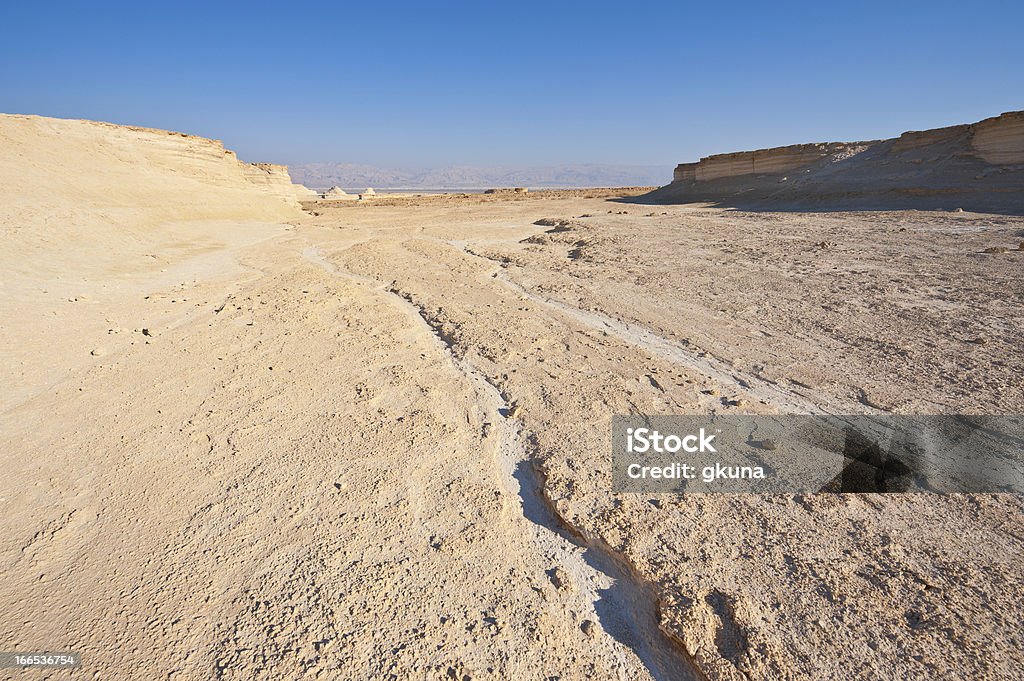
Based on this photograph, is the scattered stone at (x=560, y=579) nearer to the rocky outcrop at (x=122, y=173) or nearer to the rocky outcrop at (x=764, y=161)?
the rocky outcrop at (x=122, y=173)

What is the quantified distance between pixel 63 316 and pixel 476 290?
4.80 metres

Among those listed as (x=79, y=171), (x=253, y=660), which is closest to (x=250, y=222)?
(x=79, y=171)

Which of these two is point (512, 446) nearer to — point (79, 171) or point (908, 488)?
point (908, 488)

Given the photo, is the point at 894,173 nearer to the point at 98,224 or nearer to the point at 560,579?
the point at 560,579

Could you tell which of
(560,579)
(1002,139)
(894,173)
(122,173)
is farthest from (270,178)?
(1002,139)

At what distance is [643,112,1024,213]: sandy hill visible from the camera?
1525 cm

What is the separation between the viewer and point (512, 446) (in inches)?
125

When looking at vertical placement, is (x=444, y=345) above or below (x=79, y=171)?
below

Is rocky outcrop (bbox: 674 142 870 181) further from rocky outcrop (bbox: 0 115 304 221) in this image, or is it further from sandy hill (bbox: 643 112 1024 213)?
rocky outcrop (bbox: 0 115 304 221)

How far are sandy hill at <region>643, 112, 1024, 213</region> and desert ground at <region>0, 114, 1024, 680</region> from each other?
37.6 feet

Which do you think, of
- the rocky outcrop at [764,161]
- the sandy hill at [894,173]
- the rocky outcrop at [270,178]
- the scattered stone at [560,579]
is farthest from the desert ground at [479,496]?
the rocky outcrop at [270,178]

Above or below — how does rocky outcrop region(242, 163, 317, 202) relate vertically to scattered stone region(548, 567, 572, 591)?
above

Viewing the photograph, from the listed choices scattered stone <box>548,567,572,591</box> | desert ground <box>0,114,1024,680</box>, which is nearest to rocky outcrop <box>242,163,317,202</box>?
desert ground <box>0,114,1024,680</box>

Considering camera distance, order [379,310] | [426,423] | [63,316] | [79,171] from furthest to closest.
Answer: [79,171], [379,310], [63,316], [426,423]
